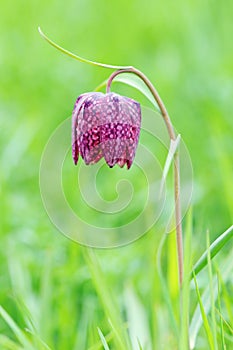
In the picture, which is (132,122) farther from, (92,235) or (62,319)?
(92,235)

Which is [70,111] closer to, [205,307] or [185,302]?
[205,307]

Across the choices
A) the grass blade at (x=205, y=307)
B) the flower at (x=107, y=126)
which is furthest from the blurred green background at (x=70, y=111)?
the flower at (x=107, y=126)

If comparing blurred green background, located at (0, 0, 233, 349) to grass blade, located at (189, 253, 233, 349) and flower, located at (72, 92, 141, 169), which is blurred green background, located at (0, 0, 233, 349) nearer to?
grass blade, located at (189, 253, 233, 349)

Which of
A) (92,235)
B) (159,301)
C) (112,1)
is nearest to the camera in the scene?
(159,301)

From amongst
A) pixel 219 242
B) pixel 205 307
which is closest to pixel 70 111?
pixel 205 307

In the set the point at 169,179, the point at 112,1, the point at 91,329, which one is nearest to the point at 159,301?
the point at 91,329

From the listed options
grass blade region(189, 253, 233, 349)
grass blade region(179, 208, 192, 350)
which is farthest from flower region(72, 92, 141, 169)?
grass blade region(189, 253, 233, 349)
